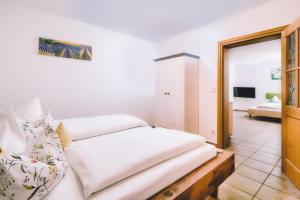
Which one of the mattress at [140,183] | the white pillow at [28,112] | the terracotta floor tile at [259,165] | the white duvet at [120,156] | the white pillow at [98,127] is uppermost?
the white pillow at [28,112]

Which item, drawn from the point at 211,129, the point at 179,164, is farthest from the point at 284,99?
the point at 179,164

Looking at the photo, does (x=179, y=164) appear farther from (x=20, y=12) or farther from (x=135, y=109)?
(x=20, y=12)

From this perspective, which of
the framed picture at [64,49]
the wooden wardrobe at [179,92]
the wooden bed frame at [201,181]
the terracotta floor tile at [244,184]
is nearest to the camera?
the wooden bed frame at [201,181]

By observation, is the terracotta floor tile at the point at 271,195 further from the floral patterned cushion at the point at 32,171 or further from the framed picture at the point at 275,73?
the framed picture at the point at 275,73

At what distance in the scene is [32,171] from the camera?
2.27 ft

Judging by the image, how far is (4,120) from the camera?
3.10 feet

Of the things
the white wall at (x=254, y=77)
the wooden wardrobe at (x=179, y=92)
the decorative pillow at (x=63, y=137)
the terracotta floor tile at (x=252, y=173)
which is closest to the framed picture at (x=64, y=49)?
the wooden wardrobe at (x=179, y=92)

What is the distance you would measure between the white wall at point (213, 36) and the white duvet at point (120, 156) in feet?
5.71

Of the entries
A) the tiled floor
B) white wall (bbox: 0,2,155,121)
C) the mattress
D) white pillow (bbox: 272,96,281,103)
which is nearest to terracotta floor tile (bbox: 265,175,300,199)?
the tiled floor

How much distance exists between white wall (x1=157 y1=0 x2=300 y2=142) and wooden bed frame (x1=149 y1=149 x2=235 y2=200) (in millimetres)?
1675

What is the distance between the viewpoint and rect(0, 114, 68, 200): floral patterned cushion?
63 cm

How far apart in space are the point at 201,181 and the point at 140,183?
1.51 ft

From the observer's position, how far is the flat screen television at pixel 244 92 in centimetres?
748

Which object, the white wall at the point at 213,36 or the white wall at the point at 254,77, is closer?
→ the white wall at the point at 213,36
